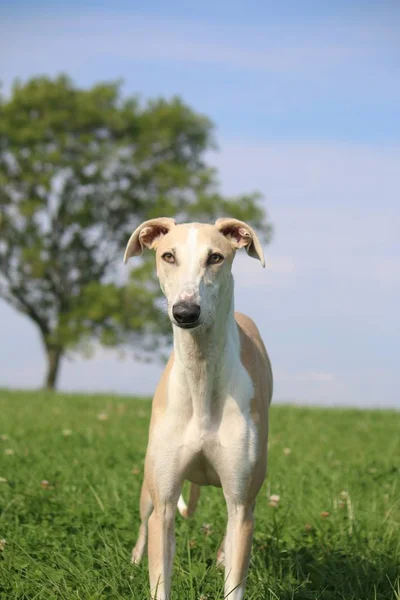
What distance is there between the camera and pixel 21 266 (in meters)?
27.4

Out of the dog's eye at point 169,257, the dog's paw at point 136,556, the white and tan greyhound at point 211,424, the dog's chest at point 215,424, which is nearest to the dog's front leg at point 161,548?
the white and tan greyhound at point 211,424

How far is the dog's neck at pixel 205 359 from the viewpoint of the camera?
15.3 ft

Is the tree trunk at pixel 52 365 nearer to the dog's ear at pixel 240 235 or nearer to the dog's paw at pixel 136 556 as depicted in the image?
the dog's paw at pixel 136 556

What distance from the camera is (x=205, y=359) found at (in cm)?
470

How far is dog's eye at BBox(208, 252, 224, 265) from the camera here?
436cm

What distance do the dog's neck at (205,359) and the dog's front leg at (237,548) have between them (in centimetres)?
59

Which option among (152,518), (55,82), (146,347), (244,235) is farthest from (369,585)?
(55,82)


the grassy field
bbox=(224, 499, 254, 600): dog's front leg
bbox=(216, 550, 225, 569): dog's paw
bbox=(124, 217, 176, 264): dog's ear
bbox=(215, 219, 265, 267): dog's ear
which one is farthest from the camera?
bbox=(216, 550, 225, 569): dog's paw

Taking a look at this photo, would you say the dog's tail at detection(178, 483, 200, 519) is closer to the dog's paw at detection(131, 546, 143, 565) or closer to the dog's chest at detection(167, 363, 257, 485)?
the dog's paw at detection(131, 546, 143, 565)

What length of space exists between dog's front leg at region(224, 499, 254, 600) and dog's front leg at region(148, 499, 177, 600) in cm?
34

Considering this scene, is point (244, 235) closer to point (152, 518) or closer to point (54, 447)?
point (152, 518)

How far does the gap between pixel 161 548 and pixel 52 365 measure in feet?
77.6

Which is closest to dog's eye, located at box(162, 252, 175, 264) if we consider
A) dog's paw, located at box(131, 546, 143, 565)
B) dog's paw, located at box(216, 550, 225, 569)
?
dog's paw, located at box(216, 550, 225, 569)

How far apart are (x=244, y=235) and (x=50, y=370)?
2379 centimetres
